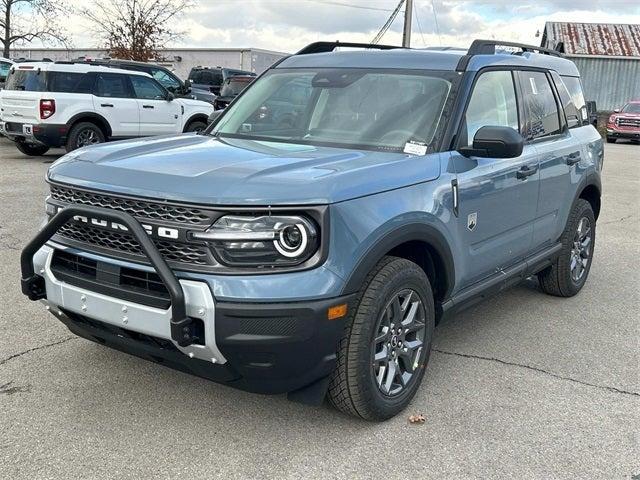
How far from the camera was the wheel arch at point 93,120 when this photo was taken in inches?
493

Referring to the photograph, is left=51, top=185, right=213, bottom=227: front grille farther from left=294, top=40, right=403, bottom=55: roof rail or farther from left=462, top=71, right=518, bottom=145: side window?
left=294, top=40, right=403, bottom=55: roof rail

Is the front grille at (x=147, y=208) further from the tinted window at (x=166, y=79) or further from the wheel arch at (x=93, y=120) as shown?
the tinted window at (x=166, y=79)

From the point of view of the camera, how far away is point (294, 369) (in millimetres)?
2863

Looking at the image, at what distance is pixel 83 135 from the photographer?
12836 millimetres

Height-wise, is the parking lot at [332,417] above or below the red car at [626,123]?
below

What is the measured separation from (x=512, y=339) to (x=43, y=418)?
3.01 meters

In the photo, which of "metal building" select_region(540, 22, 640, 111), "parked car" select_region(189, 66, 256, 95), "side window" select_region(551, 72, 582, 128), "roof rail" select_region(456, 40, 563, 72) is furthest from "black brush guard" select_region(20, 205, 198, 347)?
"metal building" select_region(540, 22, 640, 111)

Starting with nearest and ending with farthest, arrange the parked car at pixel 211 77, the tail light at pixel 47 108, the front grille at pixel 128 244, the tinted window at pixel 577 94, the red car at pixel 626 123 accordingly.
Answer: the front grille at pixel 128 244 → the tinted window at pixel 577 94 → the tail light at pixel 47 108 → the parked car at pixel 211 77 → the red car at pixel 626 123

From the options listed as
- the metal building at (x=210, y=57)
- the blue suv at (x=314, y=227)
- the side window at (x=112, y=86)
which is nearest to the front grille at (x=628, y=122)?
the metal building at (x=210, y=57)

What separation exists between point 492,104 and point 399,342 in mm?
1769

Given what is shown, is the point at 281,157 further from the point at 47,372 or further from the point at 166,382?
the point at 47,372

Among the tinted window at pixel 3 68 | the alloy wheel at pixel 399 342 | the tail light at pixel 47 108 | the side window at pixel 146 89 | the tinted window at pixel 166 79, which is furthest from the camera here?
the tinted window at pixel 3 68

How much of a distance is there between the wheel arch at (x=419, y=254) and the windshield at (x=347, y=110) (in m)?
0.58

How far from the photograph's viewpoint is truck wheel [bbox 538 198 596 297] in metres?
5.34
